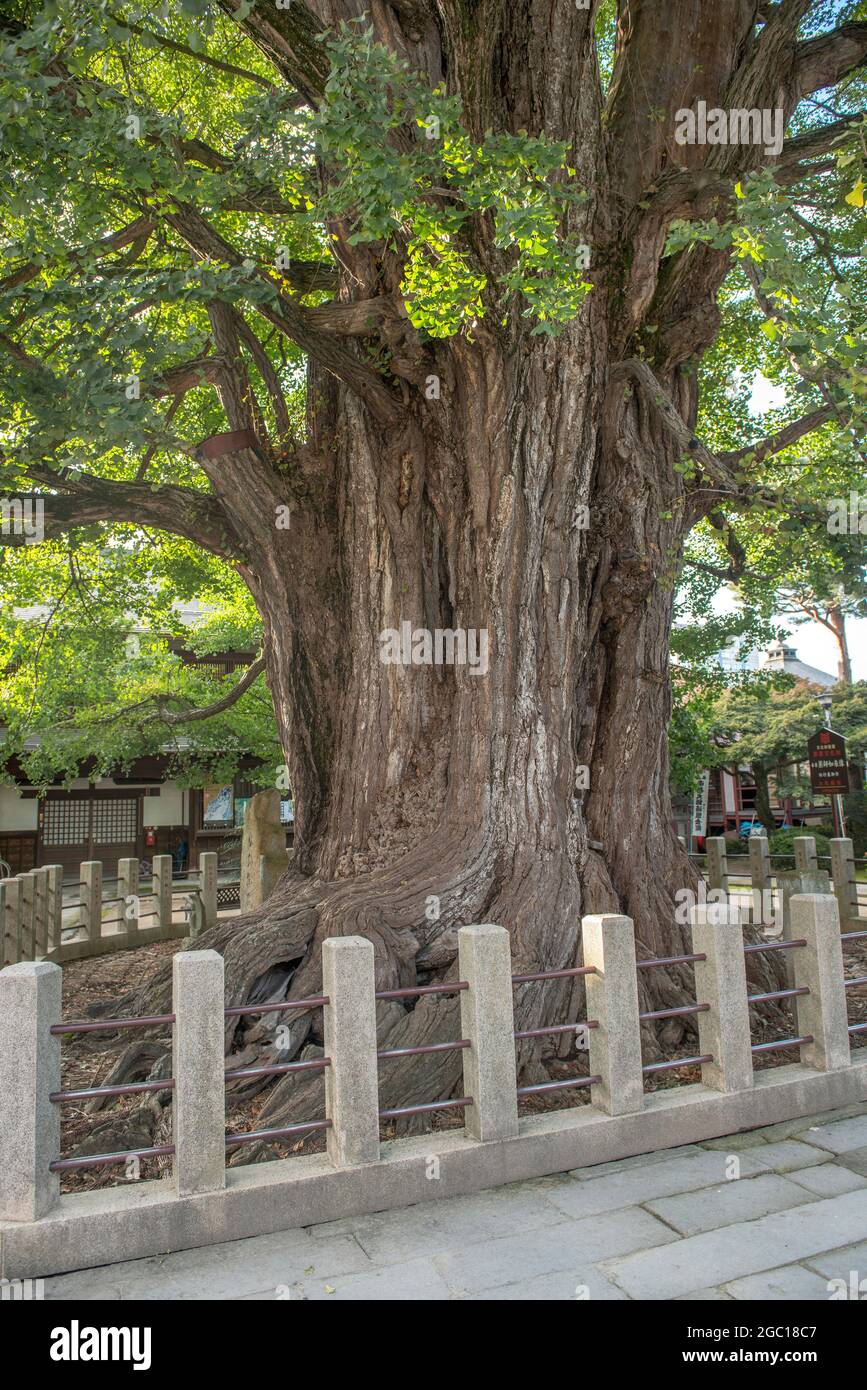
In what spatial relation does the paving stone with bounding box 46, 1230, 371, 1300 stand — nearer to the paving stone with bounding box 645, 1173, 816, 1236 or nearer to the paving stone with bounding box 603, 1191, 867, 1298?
the paving stone with bounding box 603, 1191, 867, 1298

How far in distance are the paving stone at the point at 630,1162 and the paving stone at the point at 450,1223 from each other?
1.08ft

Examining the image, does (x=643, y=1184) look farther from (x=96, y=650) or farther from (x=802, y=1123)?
(x=96, y=650)

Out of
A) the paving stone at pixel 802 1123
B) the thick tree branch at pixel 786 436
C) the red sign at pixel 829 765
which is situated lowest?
the paving stone at pixel 802 1123

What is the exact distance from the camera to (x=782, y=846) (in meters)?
20.8

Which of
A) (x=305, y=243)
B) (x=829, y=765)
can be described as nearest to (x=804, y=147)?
(x=305, y=243)

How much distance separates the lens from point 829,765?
15391 mm

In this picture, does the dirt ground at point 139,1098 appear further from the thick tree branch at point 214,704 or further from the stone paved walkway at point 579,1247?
the thick tree branch at point 214,704

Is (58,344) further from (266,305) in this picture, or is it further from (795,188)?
(795,188)

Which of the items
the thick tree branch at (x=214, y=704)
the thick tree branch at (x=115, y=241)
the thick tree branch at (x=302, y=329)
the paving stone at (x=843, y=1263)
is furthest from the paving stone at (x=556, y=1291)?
the thick tree branch at (x=214, y=704)

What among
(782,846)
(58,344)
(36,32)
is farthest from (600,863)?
(782,846)

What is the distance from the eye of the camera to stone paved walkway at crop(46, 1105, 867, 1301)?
3.34 meters

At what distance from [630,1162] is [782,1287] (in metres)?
1.26

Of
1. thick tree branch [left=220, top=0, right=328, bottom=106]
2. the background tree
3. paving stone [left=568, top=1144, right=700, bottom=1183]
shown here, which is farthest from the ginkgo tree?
the background tree

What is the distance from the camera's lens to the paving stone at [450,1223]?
3.67 m
